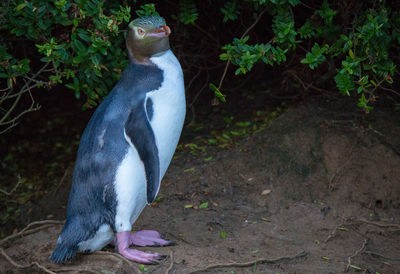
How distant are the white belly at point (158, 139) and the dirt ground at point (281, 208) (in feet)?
1.07

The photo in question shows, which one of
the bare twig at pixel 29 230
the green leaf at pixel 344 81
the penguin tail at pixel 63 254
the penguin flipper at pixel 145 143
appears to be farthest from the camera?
the bare twig at pixel 29 230

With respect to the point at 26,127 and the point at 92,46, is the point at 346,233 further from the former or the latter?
the point at 26,127

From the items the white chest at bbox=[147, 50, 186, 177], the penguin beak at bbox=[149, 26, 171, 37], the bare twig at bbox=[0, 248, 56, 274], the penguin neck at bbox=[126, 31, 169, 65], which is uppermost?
the penguin beak at bbox=[149, 26, 171, 37]

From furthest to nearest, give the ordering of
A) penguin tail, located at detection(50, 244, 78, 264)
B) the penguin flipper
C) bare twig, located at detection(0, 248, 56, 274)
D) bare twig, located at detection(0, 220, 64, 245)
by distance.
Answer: bare twig, located at detection(0, 220, 64, 245), bare twig, located at detection(0, 248, 56, 274), penguin tail, located at detection(50, 244, 78, 264), the penguin flipper

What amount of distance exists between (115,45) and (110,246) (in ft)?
4.74

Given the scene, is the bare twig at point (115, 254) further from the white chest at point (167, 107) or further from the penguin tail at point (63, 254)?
the white chest at point (167, 107)

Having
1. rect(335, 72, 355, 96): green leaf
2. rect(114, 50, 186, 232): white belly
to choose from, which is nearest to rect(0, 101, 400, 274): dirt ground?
rect(114, 50, 186, 232): white belly

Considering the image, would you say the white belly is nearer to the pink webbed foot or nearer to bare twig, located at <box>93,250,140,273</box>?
the pink webbed foot

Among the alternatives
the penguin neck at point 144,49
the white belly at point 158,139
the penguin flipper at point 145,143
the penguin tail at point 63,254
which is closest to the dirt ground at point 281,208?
the penguin tail at point 63,254

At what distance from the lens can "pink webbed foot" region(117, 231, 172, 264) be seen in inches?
111

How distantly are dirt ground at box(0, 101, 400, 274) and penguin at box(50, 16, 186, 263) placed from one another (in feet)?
0.68

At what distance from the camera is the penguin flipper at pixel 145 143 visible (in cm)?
269

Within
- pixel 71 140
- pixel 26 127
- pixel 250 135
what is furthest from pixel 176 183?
pixel 26 127

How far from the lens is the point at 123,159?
9.04 feet
